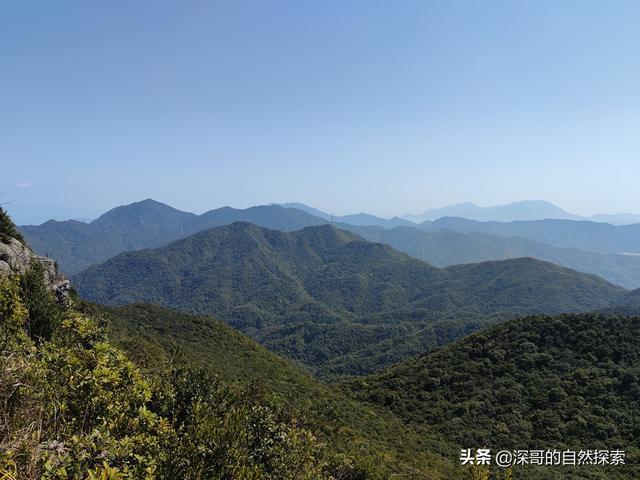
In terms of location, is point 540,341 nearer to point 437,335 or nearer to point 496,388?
point 496,388

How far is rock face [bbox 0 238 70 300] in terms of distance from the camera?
29869mm

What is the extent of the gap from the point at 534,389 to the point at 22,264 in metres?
86.7

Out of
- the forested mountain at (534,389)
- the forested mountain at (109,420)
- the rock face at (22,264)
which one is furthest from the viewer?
the forested mountain at (534,389)

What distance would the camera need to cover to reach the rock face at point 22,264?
98.0 ft

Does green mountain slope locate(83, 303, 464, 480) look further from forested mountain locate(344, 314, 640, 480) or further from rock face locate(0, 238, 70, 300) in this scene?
forested mountain locate(344, 314, 640, 480)

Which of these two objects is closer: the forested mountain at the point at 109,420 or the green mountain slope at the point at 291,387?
the forested mountain at the point at 109,420

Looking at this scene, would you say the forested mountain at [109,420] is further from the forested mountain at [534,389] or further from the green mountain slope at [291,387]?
the forested mountain at [534,389]

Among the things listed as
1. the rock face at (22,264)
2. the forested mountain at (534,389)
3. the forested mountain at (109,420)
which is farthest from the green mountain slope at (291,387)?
the forested mountain at (534,389)

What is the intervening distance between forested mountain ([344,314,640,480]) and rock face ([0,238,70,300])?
2429 inches

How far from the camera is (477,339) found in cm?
9538

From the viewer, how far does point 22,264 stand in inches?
1302

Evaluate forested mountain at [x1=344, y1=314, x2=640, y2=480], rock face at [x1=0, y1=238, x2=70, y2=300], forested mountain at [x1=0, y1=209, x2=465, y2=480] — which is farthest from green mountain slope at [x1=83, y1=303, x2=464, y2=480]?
forested mountain at [x1=344, y1=314, x2=640, y2=480]

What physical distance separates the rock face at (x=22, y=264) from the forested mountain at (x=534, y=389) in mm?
61702

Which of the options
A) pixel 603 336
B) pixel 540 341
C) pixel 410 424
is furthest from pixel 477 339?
pixel 410 424
